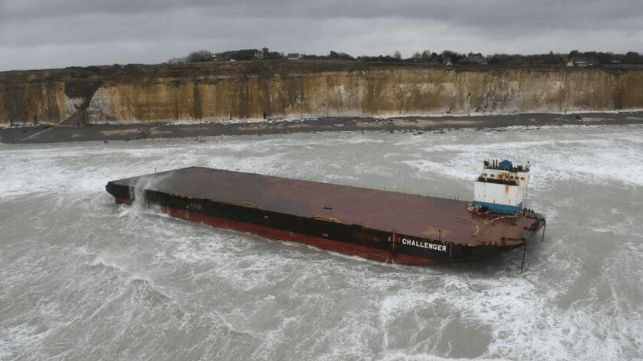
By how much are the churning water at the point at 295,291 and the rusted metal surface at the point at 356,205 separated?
83 centimetres

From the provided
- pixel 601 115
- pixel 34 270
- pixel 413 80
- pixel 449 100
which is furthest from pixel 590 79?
pixel 34 270

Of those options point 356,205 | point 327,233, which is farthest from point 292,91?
point 327,233

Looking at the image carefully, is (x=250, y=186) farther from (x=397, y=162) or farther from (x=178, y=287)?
(x=397, y=162)

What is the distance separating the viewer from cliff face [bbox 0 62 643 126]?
35.4 metres

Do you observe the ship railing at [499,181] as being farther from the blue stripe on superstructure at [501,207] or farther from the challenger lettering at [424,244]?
the challenger lettering at [424,244]

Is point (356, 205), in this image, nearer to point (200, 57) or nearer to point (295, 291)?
point (295, 291)

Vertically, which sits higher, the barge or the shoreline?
the shoreline

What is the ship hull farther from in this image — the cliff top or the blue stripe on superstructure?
the cliff top

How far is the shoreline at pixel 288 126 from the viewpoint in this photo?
31.2 m

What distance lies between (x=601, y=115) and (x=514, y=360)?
34420 mm

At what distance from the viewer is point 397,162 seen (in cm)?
2223

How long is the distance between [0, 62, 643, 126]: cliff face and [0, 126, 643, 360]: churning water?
18.3 metres

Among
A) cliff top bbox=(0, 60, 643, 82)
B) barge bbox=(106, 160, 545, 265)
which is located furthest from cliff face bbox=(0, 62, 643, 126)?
barge bbox=(106, 160, 545, 265)

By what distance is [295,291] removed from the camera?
10453 mm
